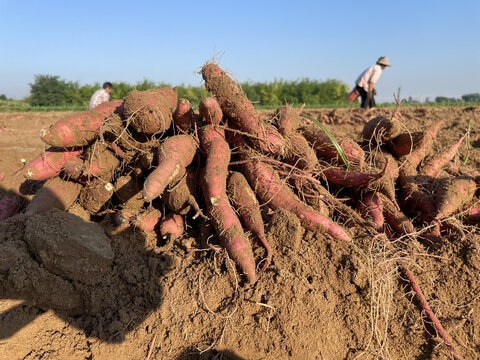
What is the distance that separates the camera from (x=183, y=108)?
2627 mm

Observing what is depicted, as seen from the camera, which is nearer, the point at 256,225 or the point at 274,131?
the point at 256,225

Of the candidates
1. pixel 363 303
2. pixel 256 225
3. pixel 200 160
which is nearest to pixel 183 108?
pixel 200 160

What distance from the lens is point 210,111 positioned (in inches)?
102

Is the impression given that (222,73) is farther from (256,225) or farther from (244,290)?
(244,290)

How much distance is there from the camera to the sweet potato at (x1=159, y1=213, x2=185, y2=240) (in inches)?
102

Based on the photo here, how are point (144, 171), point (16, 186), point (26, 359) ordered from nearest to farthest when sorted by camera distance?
point (26, 359) < point (144, 171) < point (16, 186)

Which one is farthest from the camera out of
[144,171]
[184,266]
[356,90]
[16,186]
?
[356,90]

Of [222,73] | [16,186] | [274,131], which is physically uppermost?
[222,73]

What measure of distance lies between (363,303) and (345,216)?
2.81 ft

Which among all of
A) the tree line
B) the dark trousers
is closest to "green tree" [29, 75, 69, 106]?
the tree line

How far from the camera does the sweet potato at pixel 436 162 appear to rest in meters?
3.17

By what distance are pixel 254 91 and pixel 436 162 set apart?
102 feet

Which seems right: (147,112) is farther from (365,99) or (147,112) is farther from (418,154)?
(365,99)

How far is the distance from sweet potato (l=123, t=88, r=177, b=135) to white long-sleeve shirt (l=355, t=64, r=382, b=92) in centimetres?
864
